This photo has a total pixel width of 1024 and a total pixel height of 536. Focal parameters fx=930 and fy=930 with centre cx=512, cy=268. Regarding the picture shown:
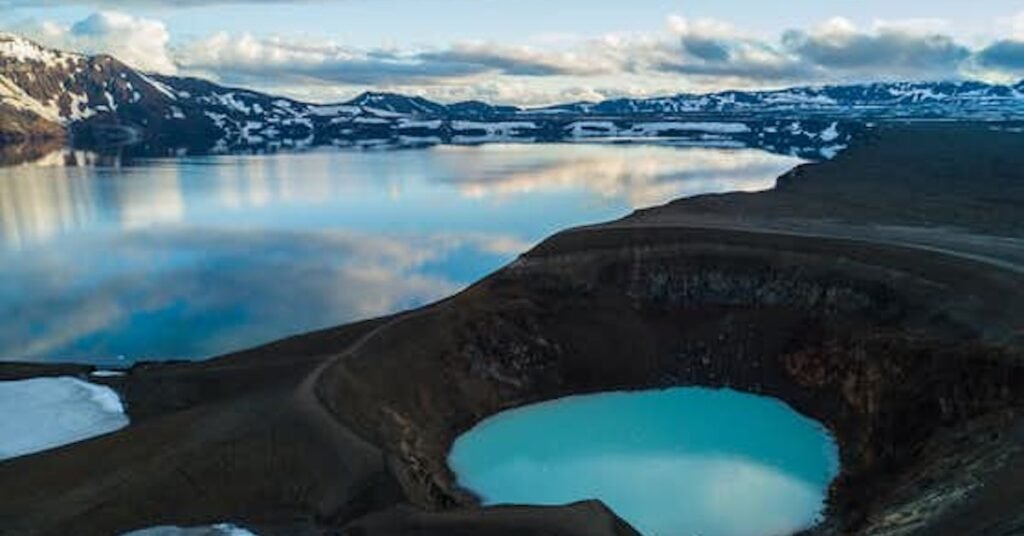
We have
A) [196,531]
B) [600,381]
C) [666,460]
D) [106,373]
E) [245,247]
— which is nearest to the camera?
[196,531]

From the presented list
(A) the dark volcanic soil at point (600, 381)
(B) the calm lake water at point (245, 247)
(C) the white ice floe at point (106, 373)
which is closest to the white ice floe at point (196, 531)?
(A) the dark volcanic soil at point (600, 381)

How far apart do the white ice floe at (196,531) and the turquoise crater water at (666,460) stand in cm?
1242

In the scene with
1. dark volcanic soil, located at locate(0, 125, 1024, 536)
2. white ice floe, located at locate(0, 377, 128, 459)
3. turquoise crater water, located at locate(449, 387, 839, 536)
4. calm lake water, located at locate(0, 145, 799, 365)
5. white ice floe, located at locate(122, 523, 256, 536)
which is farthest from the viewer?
calm lake water, located at locate(0, 145, 799, 365)

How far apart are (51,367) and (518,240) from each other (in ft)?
198

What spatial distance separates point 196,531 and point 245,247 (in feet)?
239

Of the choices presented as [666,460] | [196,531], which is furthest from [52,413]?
[666,460]

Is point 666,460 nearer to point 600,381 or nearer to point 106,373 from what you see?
point 600,381

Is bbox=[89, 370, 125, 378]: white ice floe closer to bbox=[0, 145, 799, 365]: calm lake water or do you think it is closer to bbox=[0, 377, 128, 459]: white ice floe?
bbox=[0, 377, 128, 459]: white ice floe

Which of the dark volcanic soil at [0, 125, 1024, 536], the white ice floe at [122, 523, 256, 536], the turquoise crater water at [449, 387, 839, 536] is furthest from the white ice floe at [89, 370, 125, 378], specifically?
the white ice floe at [122, 523, 256, 536]

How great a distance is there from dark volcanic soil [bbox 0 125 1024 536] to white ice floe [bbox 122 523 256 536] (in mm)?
801

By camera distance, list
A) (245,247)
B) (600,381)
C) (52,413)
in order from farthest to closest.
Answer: (245,247) < (600,381) < (52,413)

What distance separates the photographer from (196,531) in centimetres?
3700

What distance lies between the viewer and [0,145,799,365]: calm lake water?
73.3 meters

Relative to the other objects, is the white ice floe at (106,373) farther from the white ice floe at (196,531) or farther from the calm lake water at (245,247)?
the white ice floe at (196,531)
